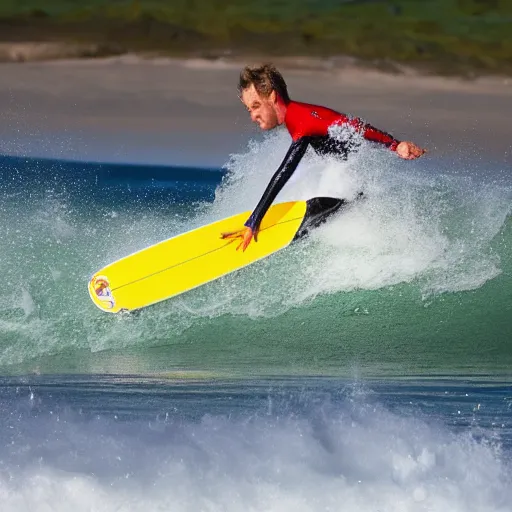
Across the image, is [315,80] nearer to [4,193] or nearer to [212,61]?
[212,61]

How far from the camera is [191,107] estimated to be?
12.2 feet

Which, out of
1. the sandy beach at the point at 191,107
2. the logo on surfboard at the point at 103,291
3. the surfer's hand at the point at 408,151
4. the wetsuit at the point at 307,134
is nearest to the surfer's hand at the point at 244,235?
the wetsuit at the point at 307,134

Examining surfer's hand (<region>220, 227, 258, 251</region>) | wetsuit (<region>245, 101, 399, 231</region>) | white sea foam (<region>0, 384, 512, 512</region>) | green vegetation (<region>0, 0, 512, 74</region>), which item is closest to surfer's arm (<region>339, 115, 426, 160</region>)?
wetsuit (<region>245, 101, 399, 231</region>)

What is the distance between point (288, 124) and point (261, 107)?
0.14 metres

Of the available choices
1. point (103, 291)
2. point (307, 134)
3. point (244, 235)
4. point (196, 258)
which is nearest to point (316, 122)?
point (307, 134)

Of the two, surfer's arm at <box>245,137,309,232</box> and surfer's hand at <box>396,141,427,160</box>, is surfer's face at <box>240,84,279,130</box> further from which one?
surfer's hand at <box>396,141,427,160</box>

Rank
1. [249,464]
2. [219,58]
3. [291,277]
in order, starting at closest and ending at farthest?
[249,464] → [219,58] → [291,277]

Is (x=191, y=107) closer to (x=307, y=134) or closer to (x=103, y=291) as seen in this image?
(x=307, y=134)

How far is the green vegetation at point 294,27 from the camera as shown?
146 inches

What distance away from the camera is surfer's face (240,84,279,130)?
3475 millimetres

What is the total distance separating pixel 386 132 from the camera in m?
3.55

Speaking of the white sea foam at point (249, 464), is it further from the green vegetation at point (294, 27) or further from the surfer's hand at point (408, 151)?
the green vegetation at point (294, 27)

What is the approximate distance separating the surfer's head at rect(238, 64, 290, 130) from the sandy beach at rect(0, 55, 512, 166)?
0.10 metres

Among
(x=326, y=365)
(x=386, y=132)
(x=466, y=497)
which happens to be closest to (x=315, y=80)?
(x=386, y=132)
